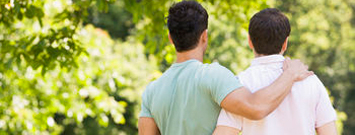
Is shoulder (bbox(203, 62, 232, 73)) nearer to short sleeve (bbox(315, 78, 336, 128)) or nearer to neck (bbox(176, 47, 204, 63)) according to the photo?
neck (bbox(176, 47, 204, 63))

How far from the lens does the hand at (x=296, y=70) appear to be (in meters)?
2.07

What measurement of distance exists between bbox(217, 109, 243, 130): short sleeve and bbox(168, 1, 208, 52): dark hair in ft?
1.13

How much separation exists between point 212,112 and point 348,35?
17.3m

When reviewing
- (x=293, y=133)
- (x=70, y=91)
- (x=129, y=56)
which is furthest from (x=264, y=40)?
(x=129, y=56)

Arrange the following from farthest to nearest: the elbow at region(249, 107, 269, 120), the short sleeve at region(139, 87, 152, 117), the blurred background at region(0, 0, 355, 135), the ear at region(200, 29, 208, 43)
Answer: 1. the blurred background at region(0, 0, 355, 135)
2. the short sleeve at region(139, 87, 152, 117)
3. the ear at region(200, 29, 208, 43)
4. the elbow at region(249, 107, 269, 120)

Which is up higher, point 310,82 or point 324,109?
point 310,82

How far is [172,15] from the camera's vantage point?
7.16 ft

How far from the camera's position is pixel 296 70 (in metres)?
2.09

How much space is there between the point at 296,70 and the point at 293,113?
0.63ft

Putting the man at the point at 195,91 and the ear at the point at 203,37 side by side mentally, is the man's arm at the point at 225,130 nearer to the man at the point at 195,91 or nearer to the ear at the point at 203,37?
the man at the point at 195,91

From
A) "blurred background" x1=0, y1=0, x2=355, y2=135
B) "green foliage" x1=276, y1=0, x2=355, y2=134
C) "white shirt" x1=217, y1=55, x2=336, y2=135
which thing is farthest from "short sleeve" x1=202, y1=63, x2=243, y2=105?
"green foliage" x1=276, y1=0, x2=355, y2=134

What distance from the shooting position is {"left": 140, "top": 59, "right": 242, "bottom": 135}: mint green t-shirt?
2055mm

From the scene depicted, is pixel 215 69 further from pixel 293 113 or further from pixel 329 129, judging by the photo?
pixel 329 129

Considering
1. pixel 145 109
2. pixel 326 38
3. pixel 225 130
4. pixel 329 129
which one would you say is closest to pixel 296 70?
pixel 329 129
